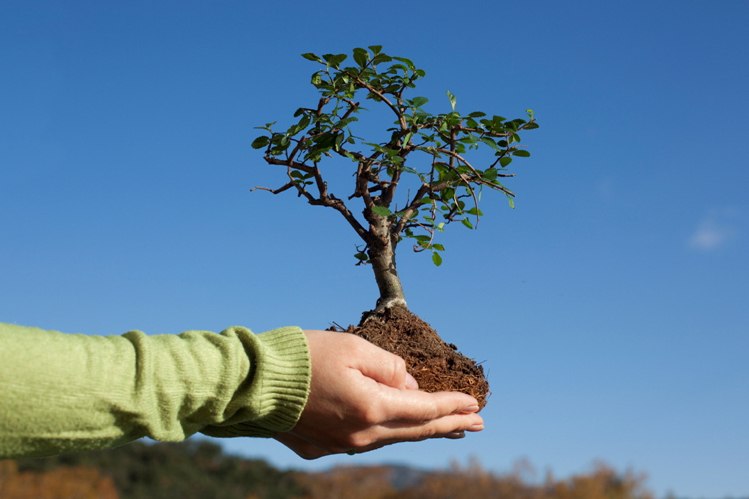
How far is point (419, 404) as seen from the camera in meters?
1.87

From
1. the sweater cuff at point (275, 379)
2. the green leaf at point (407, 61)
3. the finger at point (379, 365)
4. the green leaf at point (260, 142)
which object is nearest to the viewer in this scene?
the sweater cuff at point (275, 379)

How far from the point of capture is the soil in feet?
7.35

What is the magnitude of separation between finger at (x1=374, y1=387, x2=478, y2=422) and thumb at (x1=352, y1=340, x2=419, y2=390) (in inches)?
1.6

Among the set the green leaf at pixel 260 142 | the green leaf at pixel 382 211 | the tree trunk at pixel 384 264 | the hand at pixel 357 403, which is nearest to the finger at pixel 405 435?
the hand at pixel 357 403

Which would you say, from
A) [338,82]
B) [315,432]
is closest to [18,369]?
[315,432]

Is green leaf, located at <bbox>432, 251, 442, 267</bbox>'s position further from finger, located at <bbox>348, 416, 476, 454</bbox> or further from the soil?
finger, located at <bbox>348, 416, 476, 454</bbox>

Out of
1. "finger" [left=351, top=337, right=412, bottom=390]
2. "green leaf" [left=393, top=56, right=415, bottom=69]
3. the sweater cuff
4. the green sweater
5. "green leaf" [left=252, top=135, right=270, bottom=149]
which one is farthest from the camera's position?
"green leaf" [left=252, top=135, right=270, bottom=149]

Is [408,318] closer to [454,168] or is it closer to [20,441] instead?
[454,168]

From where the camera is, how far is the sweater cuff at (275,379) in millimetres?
1671

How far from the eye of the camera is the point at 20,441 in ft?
4.74

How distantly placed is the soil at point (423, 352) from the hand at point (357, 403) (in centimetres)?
22

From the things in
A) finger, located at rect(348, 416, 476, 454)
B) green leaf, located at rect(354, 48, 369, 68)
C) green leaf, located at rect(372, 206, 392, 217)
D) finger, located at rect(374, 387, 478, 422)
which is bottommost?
finger, located at rect(348, 416, 476, 454)

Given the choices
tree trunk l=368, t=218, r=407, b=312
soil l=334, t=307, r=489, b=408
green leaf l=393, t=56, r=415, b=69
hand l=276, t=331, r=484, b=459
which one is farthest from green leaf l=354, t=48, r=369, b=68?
hand l=276, t=331, r=484, b=459

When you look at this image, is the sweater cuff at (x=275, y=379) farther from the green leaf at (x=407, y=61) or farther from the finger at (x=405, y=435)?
the green leaf at (x=407, y=61)
